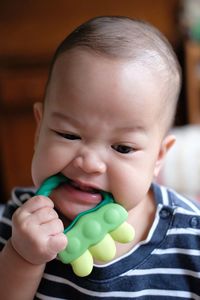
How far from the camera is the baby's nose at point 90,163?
0.56m

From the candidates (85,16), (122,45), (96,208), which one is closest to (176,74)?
(122,45)

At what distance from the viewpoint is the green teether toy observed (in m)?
0.56

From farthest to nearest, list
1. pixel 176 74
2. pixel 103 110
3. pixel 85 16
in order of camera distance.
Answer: pixel 85 16
pixel 176 74
pixel 103 110

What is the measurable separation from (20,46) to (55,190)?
1621 millimetres

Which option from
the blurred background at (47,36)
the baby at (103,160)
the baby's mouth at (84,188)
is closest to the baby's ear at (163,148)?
the baby at (103,160)

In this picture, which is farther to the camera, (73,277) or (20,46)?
(20,46)

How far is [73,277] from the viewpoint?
675 millimetres

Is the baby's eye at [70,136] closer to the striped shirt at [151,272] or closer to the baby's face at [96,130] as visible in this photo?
the baby's face at [96,130]

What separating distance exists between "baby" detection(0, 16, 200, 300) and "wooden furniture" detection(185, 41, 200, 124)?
1.45 meters

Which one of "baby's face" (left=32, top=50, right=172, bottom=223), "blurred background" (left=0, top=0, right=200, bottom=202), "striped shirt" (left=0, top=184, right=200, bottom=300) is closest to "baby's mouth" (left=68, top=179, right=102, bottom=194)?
"baby's face" (left=32, top=50, right=172, bottom=223)

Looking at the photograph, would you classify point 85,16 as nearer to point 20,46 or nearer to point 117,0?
point 117,0

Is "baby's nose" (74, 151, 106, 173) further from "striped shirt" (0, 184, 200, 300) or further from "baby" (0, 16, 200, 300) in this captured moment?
"striped shirt" (0, 184, 200, 300)

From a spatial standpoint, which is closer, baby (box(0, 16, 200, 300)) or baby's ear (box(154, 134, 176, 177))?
baby (box(0, 16, 200, 300))

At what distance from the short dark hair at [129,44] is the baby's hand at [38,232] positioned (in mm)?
199
